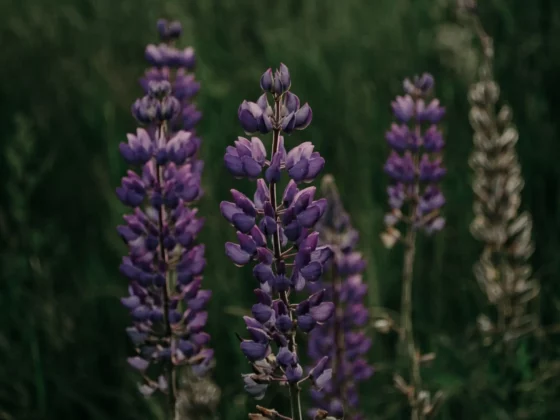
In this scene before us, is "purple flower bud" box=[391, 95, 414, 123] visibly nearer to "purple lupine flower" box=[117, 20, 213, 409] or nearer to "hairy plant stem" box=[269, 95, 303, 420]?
"purple lupine flower" box=[117, 20, 213, 409]

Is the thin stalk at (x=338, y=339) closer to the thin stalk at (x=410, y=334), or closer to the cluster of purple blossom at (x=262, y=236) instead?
the cluster of purple blossom at (x=262, y=236)

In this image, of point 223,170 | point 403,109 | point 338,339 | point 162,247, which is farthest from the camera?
point 223,170

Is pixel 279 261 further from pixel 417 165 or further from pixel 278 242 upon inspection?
pixel 417 165

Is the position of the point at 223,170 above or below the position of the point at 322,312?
above

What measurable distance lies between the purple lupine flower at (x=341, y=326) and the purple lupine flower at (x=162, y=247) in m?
0.61

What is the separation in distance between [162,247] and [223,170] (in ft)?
7.82

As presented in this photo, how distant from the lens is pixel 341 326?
282cm

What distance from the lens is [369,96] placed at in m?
4.53

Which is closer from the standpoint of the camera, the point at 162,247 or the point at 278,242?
the point at 278,242

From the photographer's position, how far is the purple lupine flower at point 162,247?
7.35 ft

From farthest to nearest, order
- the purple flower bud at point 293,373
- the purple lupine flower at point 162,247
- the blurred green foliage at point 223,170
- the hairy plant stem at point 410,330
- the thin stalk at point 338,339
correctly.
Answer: the blurred green foliage at point 223,170 < the thin stalk at point 338,339 < the hairy plant stem at point 410,330 < the purple lupine flower at point 162,247 < the purple flower bud at point 293,373

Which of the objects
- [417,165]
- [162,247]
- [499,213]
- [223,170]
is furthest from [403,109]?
[223,170]

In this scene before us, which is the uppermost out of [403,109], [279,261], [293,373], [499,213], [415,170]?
[403,109]

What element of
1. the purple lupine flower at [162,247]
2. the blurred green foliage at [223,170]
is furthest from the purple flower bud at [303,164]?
the blurred green foliage at [223,170]
